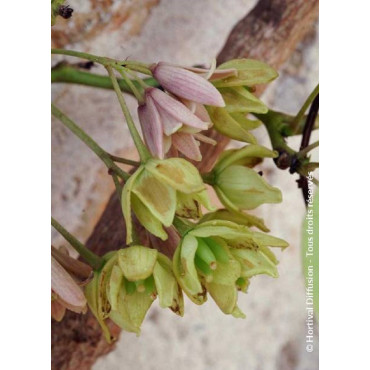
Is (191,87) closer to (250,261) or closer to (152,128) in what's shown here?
(152,128)

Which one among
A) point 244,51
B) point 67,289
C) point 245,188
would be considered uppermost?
point 244,51

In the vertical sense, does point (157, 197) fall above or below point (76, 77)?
below

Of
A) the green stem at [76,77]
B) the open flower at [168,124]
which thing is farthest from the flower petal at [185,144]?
the green stem at [76,77]

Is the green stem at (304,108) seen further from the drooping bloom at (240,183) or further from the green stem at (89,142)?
the green stem at (89,142)

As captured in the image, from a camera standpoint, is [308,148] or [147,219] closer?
[147,219]

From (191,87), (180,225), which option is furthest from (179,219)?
(191,87)
